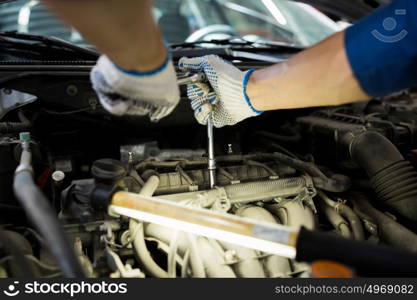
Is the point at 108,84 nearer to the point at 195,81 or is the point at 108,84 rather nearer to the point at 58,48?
the point at 195,81

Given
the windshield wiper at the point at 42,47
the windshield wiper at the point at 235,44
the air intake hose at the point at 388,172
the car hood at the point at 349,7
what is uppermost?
the car hood at the point at 349,7

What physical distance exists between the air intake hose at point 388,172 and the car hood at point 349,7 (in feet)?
2.32

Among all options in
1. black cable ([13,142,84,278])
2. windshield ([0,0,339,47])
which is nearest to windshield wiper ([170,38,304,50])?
windshield ([0,0,339,47])

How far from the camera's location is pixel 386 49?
94 cm

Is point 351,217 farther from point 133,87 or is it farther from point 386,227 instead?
point 133,87

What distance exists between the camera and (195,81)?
1.25 m

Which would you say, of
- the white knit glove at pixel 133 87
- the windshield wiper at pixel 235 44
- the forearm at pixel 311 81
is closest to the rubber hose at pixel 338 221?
the forearm at pixel 311 81

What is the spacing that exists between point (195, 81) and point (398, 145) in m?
0.88

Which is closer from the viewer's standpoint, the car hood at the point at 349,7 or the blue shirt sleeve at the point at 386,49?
the blue shirt sleeve at the point at 386,49

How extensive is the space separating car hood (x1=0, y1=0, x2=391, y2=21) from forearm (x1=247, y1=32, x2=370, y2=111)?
0.71 meters

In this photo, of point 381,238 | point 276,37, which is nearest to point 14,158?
point 381,238

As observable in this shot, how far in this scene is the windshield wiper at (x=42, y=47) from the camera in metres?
A: 1.51

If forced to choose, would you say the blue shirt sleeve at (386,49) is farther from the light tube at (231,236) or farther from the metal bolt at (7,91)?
the metal bolt at (7,91)

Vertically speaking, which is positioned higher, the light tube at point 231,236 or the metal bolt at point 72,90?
the metal bolt at point 72,90
